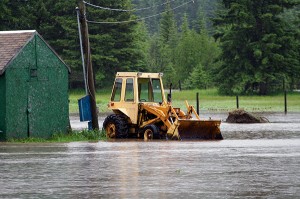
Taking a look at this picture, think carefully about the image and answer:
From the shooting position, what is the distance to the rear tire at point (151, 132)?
33.8 meters

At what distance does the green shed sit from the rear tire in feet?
10.7

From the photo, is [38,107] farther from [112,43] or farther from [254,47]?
[112,43]

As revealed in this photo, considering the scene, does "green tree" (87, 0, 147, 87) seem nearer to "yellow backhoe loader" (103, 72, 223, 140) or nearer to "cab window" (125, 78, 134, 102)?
"yellow backhoe loader" (103, 72, 223, 140)

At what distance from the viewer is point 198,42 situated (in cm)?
11300

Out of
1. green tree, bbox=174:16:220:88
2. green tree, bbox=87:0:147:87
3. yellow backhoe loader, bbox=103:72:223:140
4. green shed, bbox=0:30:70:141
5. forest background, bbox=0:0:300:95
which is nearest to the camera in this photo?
green shed, bbox=0:30:70:141

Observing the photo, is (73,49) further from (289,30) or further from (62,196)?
(62,196)

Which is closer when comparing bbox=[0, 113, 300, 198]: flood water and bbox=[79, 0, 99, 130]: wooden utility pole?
bbox=[0, 113, 300, 198]: flood water

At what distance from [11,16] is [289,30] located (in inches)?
1061

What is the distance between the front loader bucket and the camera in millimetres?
32984

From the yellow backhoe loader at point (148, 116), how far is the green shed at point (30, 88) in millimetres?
2009

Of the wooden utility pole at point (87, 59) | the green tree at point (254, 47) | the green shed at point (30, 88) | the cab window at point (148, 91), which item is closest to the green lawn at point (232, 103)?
the green tree at point (254, 47)

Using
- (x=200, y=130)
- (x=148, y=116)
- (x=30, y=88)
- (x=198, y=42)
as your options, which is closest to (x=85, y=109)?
(x=148, y=116)

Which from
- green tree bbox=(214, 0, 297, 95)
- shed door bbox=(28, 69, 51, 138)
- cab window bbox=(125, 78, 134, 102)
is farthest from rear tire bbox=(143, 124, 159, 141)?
green tree bbox=(214, 0, 297, 95)

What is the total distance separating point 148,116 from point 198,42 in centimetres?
7841
